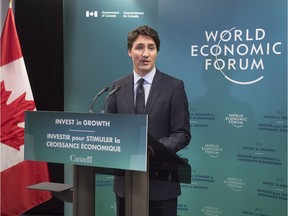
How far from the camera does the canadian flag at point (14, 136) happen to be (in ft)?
11.2

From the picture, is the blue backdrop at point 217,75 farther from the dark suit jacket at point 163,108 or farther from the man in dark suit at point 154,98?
the dark suit jacket at point 163,108

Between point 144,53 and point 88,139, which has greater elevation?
point 144,53

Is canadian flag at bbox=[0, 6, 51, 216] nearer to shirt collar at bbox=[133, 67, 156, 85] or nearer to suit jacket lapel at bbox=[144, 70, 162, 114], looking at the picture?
shirt collar at bbox=[133, 67, 156, 85]

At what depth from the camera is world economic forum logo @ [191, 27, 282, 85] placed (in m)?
3.14

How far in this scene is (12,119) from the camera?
3.41 m

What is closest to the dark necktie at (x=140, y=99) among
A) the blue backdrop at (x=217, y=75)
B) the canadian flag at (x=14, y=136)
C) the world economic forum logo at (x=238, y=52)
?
the blue backdrop at (x=217, y=75)

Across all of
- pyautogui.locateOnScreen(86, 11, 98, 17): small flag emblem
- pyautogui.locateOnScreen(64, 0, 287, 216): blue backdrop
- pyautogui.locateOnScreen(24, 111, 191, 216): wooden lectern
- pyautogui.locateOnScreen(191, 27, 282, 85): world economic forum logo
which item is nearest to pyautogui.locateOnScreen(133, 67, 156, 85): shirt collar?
pyautogui.locateOnScreen(64, 0, 287, 216): blue backdrop

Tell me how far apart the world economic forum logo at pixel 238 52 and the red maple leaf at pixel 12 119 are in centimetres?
163

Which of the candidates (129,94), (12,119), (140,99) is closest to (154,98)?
(140,99)

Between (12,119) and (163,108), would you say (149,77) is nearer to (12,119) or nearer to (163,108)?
(163,108)

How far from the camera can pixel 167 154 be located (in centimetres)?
175

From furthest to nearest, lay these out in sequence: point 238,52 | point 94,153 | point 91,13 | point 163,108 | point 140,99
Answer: point 91,13 < point 238,52 < point 140,99 < point 163,108 < point 94,153

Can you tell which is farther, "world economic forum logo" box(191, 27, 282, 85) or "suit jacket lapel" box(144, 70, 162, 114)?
"world economic forum logo" box(191, 27, 282, 85)

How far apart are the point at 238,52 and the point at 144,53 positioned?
829 millimetres
